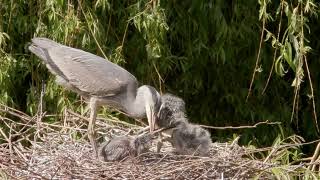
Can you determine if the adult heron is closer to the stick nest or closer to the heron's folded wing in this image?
the heron's folded wing

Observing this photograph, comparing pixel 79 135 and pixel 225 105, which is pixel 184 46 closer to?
pixel 225 105

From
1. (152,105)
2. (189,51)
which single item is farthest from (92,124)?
(189,51)

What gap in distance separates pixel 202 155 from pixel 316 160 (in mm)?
467

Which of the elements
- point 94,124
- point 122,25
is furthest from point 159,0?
point 94,124

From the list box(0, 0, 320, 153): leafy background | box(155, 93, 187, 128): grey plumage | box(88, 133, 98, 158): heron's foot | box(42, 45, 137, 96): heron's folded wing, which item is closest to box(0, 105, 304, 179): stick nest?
box(88, 133, 98, 158): heron's foot

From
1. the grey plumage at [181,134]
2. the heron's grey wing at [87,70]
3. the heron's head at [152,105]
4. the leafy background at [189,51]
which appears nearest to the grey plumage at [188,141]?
the grey plumage at [181,134]

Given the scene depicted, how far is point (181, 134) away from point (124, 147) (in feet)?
0.83

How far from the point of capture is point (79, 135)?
13.6ft

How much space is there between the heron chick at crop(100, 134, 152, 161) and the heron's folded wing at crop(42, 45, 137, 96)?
264 mm

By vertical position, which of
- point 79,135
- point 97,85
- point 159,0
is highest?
point 159,0

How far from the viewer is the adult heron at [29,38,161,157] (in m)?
3.76

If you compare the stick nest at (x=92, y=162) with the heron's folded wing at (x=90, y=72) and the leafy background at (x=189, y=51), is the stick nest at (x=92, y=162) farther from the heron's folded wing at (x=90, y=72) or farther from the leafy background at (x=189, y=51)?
the leafy background at (x=189, y=51)

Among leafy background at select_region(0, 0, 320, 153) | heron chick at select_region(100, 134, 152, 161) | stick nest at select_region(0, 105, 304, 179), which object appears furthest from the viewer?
leafy background at select_region(0, 0, 320, 153)

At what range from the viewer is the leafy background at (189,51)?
4.26 m
